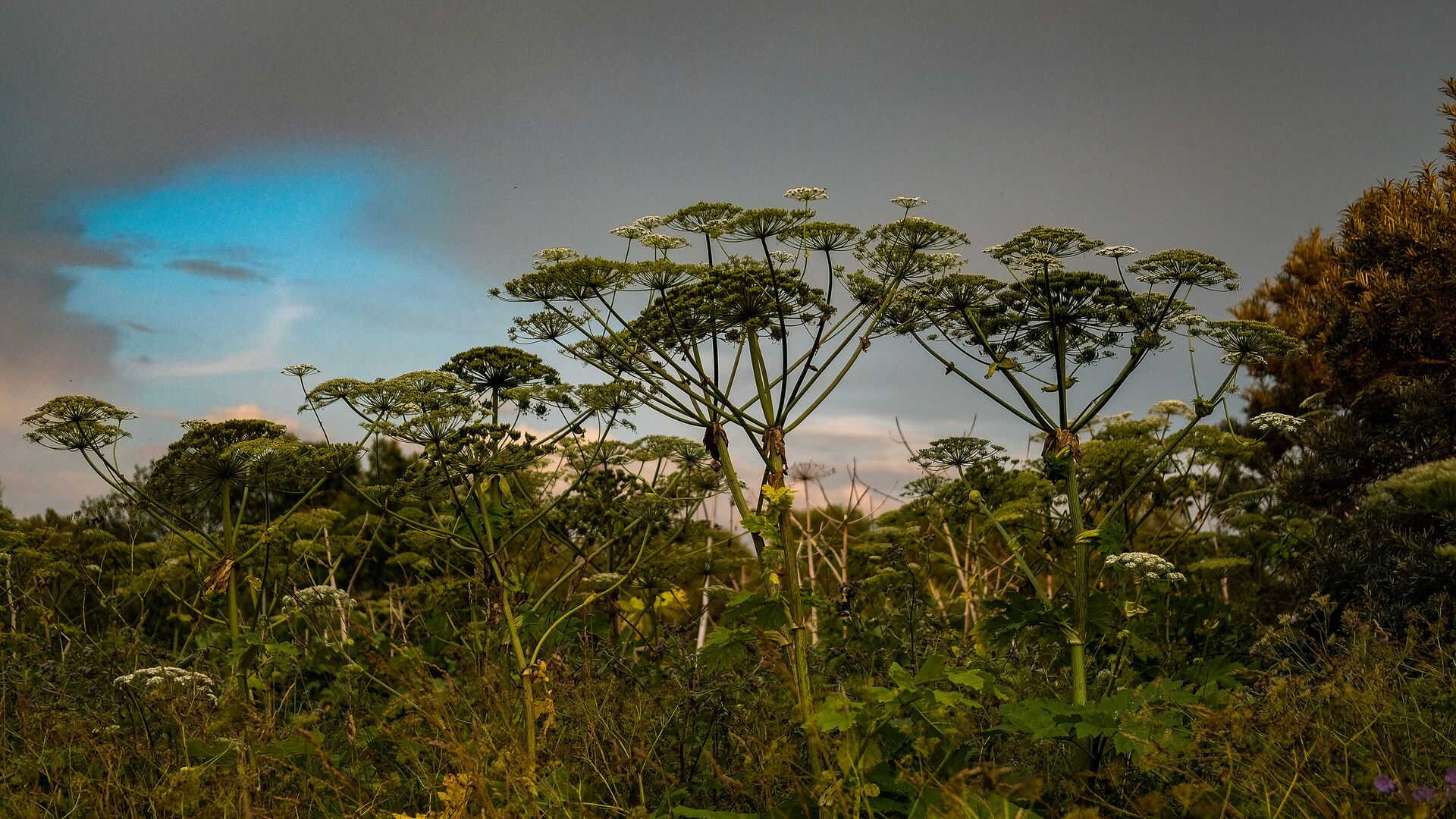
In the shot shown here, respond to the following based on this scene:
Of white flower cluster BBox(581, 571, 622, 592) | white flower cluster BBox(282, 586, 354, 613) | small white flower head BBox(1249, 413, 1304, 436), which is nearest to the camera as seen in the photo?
small white flower head BBox(1249, 413, 1304, 436)

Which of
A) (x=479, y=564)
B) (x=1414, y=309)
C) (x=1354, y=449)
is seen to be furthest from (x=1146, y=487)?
(x=479, y=564)

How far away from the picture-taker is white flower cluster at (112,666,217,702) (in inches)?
247

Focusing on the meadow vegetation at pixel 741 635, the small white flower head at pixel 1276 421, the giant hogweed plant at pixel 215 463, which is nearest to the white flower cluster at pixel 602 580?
the meadow vegetation at pixel 741 635

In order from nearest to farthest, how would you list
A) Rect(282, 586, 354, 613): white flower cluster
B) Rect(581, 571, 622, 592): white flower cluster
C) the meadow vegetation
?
1. the meadow vegetation
2. Rect(581, 571, 622, 592): white flower cluster
3. Rect(282, 586, 354, 613): white flower cluster

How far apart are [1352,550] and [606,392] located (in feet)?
27.7

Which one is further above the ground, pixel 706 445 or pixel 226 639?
pixel 706 445

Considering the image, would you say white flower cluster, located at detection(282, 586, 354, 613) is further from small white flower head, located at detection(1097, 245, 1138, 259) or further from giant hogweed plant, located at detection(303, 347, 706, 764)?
small white flower head, located at detection(1097, 245, 1138, 259)

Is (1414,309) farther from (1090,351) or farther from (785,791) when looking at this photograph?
(785,791)

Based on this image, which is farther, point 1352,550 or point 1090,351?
point 1352,550

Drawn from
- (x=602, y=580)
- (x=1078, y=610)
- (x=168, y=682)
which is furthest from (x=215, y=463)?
(x=1078, y=610)

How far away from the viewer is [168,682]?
256 inches

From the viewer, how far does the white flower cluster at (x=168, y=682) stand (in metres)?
6.27

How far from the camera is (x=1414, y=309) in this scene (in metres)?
13.0

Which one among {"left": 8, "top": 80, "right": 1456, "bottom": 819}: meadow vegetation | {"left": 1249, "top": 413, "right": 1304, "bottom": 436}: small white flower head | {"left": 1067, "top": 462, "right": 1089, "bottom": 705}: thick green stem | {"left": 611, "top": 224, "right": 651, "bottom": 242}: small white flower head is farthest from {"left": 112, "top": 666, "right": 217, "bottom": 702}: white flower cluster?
{"left": 1249, "top": 413, "right": 1304, "bottom": 436}: small white flower head
